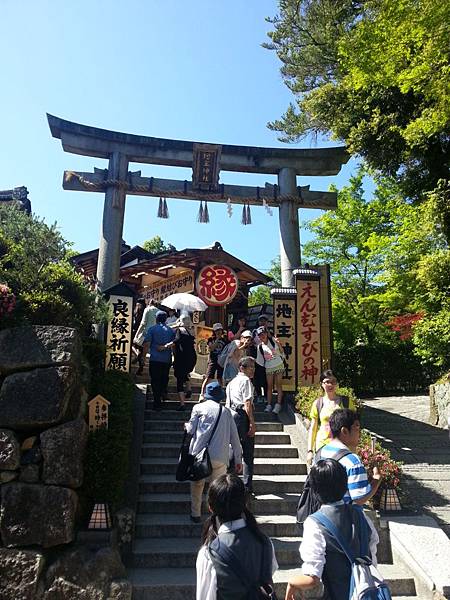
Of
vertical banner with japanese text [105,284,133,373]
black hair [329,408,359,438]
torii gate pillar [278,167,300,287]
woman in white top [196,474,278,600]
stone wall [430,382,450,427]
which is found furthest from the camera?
torii gate pillar [278,167,300,287]

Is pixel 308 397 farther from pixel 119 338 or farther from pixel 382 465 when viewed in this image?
pixel 119 338

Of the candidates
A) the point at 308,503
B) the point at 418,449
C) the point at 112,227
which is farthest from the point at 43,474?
the point at 112,227

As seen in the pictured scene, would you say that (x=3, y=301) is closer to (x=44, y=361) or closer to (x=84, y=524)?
(x=44, y=361)

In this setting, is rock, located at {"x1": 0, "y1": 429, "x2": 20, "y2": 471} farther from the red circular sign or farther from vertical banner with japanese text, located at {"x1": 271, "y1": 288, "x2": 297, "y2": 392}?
the red circular sign

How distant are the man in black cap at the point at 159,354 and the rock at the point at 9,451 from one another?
3732 millimetres

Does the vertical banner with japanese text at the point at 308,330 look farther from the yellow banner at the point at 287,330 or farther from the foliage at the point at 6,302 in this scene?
the foliage at the point at 6,302

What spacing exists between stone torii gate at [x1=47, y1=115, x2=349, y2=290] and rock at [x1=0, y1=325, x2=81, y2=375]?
681cm

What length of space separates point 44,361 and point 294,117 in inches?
557

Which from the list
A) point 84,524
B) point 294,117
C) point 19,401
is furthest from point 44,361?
point 294,117

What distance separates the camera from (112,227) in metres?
12.5

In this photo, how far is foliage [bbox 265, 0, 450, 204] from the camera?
8.87 m

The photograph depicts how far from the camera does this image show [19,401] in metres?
4.99

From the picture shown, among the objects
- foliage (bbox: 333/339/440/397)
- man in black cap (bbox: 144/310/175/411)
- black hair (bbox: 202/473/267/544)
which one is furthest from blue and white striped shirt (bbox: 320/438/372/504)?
foliage (bbox: 333/339/440/397)

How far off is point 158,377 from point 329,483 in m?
6.31
